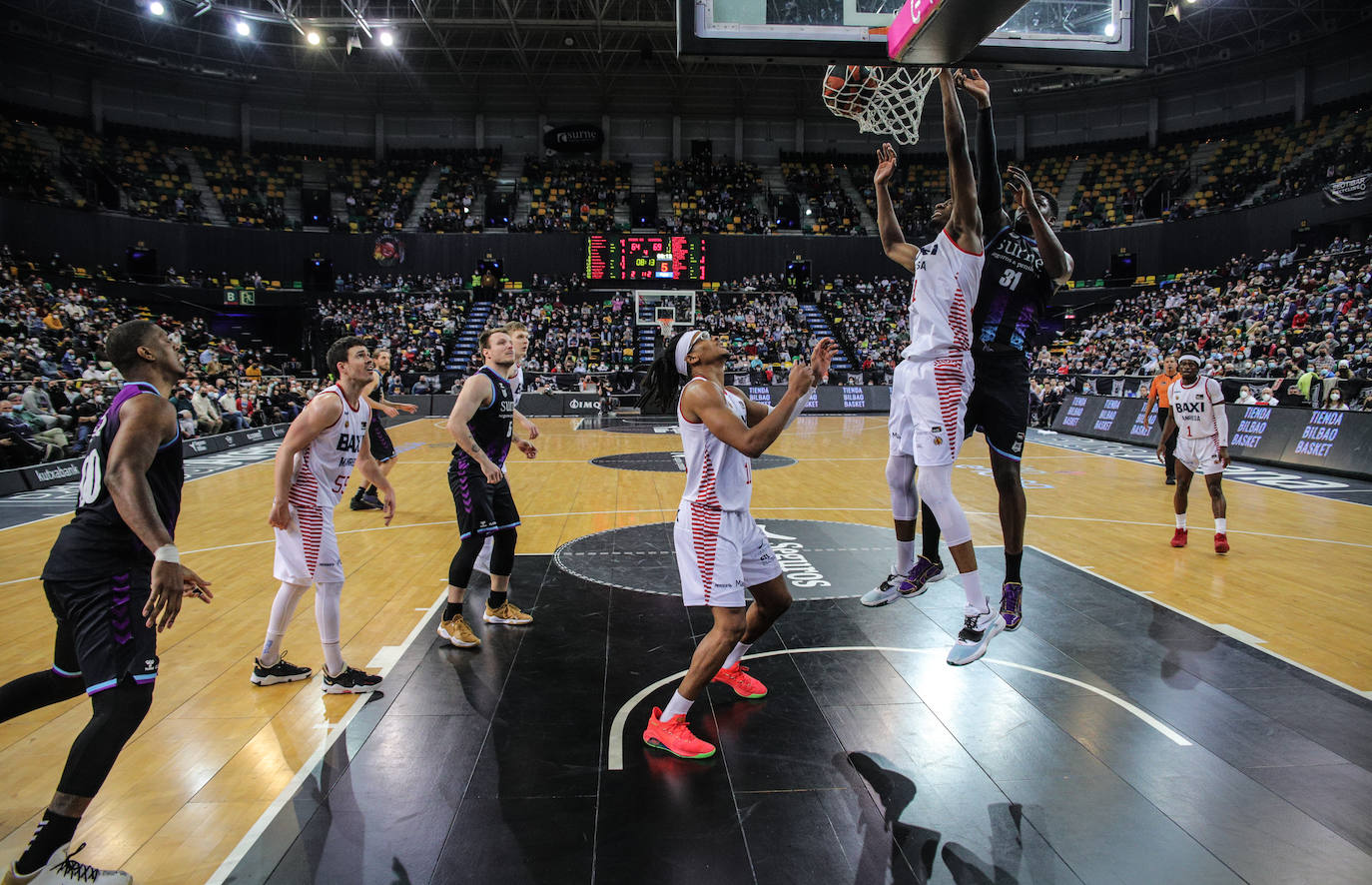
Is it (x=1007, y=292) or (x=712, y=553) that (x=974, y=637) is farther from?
(x=1007, y=292)

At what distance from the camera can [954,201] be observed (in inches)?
159

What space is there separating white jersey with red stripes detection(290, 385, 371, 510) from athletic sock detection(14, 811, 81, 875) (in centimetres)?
206

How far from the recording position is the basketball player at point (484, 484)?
5.49 m

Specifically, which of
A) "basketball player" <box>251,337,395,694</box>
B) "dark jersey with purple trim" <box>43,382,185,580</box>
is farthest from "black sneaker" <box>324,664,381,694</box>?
"dark jersey with purple trim" <box>43,382,185,580</box>

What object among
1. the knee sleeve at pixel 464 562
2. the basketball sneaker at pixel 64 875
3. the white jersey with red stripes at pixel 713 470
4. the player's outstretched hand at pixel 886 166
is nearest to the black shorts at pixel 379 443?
the knee sleeve at pixel 464 562

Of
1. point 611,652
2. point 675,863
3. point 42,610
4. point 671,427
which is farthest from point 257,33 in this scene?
point 675,863

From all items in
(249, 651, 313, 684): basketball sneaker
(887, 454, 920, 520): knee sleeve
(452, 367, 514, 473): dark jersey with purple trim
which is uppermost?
(452, 367, 514, 473): dark jersey with purple trim

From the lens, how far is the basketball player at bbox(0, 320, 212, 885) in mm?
2896

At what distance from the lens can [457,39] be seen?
33.3 metres

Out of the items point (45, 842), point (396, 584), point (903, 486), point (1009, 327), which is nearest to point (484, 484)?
point (396, 584)

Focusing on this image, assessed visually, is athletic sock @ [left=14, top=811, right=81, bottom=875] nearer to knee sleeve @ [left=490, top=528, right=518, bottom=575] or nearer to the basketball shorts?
knee sleeve @ [left=490, top=528, right=518, bottom=575]

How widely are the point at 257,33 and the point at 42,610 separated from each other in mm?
33557

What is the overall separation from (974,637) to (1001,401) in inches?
48.8

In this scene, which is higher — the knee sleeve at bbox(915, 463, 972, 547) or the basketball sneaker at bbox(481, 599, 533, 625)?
the knee sleeve at bbox(915, 463, 972, 547)
